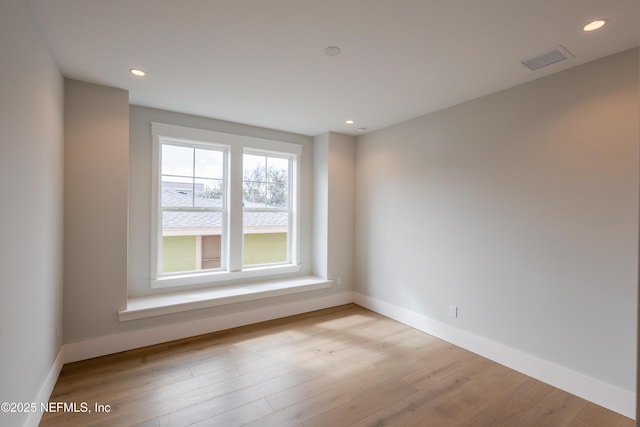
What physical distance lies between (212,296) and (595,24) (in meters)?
4.03

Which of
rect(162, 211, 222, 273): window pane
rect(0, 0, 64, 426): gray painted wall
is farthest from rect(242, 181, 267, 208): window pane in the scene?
rect(0, 0, 64, 426): gray painted wall

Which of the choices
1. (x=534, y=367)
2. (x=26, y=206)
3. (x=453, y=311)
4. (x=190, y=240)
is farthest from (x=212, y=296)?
(x=534, y=367)

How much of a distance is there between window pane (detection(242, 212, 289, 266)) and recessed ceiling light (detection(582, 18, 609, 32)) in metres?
3.74

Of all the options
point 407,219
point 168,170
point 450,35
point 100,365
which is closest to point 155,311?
point 100,365

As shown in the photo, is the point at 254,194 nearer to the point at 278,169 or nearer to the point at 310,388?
the point at 278,169

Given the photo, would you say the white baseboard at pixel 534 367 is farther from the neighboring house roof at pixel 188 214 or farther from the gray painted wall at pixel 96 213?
the gray painted wall at pixel 96 213

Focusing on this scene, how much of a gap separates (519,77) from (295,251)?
136 inches

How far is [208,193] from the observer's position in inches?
155

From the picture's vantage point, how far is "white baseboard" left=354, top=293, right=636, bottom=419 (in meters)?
2.13

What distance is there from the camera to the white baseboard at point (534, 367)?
6.99 feet

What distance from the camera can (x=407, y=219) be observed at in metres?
3.80

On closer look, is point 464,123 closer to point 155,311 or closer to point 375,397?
point 375,397

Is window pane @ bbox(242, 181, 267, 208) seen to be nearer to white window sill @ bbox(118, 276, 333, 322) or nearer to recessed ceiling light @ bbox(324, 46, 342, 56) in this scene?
white window sill @ bbox(118, 276, 333, 322)

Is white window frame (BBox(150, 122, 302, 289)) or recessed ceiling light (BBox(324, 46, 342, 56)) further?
white window frame (BBox(150, 122, 302, 289))
